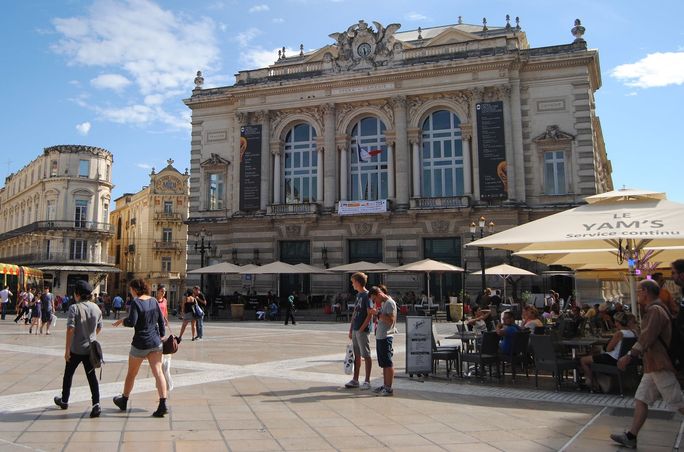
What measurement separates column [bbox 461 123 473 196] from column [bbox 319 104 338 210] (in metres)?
8.28

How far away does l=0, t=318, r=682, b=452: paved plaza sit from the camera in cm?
651

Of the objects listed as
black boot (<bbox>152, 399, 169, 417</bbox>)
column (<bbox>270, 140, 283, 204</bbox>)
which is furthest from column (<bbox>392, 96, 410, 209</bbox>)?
black boot (<bbox>152, 399, 169, 417</bbox>)

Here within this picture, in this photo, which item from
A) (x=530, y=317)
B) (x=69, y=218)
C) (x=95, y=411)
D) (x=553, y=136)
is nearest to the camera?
(x=95, y=411)

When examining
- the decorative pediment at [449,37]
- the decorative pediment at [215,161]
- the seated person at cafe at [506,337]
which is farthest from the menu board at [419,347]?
the decorative pediment at [449,37]

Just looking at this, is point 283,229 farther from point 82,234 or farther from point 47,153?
point 47,153

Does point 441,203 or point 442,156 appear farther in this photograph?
point 442,156

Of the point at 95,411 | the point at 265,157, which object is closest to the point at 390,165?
the point at 265,157

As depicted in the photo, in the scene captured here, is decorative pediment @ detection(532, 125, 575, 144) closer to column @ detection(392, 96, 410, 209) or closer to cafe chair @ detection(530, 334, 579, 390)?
column @ detection(392, 96, 410, 209)

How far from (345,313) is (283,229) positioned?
8343 mm

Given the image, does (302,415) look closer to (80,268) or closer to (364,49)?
(364,49)

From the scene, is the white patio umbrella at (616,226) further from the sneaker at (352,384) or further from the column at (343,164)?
the column at (343,164)

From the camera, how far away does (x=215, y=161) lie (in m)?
40.9

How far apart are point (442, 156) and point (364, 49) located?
8.79 metres

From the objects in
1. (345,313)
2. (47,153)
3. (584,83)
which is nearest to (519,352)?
(345,313)
